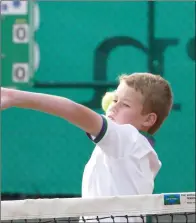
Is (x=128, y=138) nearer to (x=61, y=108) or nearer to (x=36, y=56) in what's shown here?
(x=61, y=108)

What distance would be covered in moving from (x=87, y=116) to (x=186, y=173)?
203 inches

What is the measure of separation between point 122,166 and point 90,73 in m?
4.71

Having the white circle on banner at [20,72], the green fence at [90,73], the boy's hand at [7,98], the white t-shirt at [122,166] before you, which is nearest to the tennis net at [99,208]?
the white t-shirt at [122,166]

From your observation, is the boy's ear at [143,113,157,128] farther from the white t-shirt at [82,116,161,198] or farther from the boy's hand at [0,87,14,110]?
the boy's hand at [0,87,14,110]

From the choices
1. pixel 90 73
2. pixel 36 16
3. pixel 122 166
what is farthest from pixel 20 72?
pixel 122 166

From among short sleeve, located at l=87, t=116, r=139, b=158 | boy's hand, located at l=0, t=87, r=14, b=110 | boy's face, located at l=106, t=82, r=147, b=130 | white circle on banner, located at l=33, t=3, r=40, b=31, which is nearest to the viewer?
boy's hand, located at l=0, t=87, r=14, b=110

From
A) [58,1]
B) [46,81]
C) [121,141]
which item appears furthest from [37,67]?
[121,141]

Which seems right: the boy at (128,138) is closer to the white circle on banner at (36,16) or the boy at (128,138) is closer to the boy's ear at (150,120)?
the boy's ear at (150,120)

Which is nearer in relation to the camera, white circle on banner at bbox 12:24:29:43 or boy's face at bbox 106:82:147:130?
boy's face at bbox 106:82:147:130

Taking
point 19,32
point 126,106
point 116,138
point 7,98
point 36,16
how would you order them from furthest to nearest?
point 36,16 < point 19,32 < point 126,106 < point 116,138 < point 7,98

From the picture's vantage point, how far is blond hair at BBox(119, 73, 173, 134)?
11.1ft

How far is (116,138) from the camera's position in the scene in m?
3.11

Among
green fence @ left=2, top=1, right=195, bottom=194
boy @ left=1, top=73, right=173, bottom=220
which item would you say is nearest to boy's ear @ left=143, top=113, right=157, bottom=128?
boy @ left=1, top=73, right=173, bottom=220

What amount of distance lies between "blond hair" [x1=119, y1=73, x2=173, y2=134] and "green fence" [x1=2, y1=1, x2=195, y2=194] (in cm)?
437
